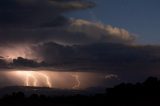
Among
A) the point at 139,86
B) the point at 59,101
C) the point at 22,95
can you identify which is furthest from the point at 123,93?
the point at 22,95

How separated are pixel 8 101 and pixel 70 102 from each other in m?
9.61

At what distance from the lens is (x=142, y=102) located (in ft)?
280

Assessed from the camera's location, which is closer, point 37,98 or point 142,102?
point 142,102

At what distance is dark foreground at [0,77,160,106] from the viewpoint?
86.9 metres

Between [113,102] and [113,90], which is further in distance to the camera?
[113,90]

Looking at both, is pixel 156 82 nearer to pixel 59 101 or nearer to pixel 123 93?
pixel 123 93

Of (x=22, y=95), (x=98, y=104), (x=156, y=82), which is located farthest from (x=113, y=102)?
(x=22, y=95)

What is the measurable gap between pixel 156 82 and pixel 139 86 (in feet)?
9.74

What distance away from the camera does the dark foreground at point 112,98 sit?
86.9 metres

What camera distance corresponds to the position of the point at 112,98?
89875 millimetres

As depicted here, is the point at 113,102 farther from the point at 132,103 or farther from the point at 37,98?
the point at 37,98

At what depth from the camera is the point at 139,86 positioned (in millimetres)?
92125

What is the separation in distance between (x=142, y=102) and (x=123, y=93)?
680 centimetres

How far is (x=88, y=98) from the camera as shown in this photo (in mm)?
92750
